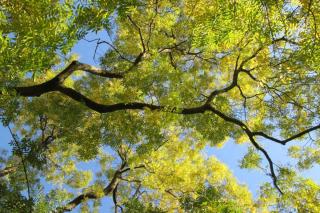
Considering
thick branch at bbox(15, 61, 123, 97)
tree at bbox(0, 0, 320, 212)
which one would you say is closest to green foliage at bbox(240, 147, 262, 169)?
tree at bbox(0, 0, 320, 212)

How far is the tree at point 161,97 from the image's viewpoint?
191 inches

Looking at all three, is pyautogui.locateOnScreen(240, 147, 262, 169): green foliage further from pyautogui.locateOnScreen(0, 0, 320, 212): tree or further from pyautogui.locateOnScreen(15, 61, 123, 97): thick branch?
pyautogui.locateOnScreen(15, 61, 123, 97): thick branch

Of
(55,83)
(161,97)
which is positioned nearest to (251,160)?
(161,97)

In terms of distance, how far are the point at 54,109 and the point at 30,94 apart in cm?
238

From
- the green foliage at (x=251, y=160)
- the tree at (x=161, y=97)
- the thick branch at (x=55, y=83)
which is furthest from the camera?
the green foliage at (x=251, y=160)

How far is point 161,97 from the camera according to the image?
830 centimetres

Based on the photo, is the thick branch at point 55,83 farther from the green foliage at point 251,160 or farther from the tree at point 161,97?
the green foliage at point 251,160

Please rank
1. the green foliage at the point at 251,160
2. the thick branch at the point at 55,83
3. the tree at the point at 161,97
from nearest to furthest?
the tree at the point at 161,97, the thick branch at the point at 55,83, the green foliage at the point at 251,160

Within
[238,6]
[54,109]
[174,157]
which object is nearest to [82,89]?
[54,109]

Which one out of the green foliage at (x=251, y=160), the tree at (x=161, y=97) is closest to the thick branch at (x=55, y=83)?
the tree at (x=161, y=97)

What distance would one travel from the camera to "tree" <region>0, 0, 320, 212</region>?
4859mm

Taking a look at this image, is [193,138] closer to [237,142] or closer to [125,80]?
[237,142]

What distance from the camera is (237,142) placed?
12.4m

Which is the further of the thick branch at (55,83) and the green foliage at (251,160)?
the green foliage at (251,160)
